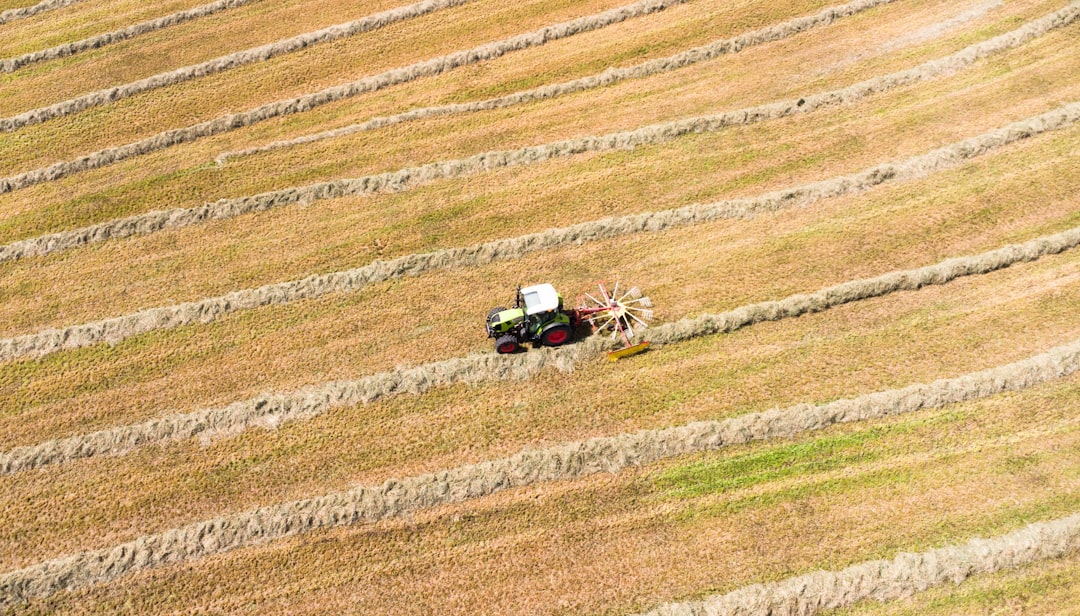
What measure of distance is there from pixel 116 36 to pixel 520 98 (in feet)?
61.6

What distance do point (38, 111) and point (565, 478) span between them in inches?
1045

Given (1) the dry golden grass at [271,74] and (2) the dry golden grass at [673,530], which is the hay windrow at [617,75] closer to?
(1) the dry golden grass at [271,74]

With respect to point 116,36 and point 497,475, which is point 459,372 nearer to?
point 497,475

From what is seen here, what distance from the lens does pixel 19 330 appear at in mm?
Answer: 22797

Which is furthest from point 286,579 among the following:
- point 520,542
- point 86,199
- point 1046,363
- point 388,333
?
point 1046,363

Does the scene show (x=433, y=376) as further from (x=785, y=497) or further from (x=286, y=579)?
(x=785, y=497)

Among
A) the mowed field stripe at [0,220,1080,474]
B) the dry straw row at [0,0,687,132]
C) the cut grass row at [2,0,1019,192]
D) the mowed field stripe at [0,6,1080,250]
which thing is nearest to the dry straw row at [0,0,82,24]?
the dry straw row at [0,0,687,132]

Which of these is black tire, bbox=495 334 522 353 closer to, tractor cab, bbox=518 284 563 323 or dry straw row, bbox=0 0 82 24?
tractor cab, bbox=518 284 563 323

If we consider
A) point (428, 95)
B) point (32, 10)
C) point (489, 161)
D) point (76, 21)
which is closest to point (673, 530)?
point (489, 161)

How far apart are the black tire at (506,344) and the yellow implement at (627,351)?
2.73 meters

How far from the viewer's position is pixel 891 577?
16484mm

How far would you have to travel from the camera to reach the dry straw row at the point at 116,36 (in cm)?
3077

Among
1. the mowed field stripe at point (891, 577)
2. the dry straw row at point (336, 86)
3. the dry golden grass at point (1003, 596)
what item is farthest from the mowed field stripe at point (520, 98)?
the dry golden grass at point (1003, 596)

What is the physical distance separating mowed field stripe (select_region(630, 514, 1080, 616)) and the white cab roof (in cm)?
816
